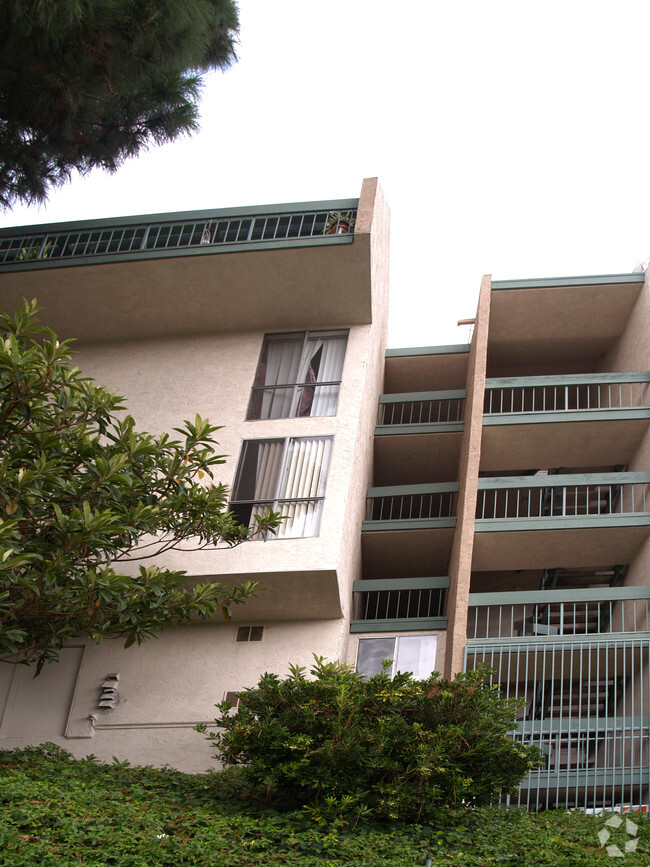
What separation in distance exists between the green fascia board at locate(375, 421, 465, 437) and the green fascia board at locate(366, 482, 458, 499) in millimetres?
1618

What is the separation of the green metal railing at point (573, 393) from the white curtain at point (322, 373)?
3.15m

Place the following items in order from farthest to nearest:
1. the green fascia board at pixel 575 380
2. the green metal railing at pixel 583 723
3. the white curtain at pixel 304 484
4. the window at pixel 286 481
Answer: the green fascia board at pixel 575 380, the window at pixel 286 481, the white curtain at pixel 304 484, the green metal railing at pixel 583 723

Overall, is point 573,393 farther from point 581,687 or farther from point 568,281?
point 581,687

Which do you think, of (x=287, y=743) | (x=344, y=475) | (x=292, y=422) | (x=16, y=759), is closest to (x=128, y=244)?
(x=292, y=422)

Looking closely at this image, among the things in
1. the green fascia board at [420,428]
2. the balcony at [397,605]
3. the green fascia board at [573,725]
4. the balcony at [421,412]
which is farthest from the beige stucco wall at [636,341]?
the green fascia board at [573,725]

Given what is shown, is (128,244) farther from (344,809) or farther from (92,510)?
(344,809)

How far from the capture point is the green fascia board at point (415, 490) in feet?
59.4

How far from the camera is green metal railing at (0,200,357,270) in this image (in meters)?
17.6

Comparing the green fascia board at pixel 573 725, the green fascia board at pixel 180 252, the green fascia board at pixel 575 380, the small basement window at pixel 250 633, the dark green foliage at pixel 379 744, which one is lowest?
the dark green foliage at pixel 379 744

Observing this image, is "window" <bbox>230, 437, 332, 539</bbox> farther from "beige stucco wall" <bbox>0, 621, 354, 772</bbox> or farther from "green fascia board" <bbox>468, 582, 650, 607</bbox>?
"green fascia board" <bbox>468, 582, 650, 607</bbox>

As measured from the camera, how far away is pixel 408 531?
17875 millimetres

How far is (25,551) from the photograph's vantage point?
35.4 feet

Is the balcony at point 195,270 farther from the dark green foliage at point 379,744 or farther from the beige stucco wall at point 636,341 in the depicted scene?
the dark green foliage at point 379,744

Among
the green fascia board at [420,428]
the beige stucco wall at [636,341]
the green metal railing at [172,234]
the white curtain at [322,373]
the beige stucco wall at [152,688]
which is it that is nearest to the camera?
the beige stucco wall at [152,688]
